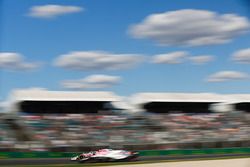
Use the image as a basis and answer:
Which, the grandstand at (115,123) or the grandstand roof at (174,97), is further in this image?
the grandstand roof at (174,97)

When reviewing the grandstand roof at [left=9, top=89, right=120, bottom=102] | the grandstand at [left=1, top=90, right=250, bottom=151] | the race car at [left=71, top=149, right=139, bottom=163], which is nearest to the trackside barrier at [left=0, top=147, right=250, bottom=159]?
the grandstand at [left=1, top=90, right=250, bottom=151]

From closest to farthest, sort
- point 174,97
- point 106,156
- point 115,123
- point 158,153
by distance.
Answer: point 106,156
point 158,153
point 115,123
point 174,97

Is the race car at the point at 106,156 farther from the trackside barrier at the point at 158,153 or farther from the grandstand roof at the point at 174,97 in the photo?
the grandstand roof at the point at 174,97

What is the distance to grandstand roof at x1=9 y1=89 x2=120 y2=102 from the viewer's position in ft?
129

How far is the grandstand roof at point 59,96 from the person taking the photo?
3926cm

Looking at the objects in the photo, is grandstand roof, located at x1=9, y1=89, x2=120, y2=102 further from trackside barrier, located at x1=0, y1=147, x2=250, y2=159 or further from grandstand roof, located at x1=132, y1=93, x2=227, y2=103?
trackside barrier, located at x1=0, y1=147, x2=250, y2=159

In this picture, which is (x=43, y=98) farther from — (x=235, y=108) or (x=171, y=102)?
(x=235, y=108)

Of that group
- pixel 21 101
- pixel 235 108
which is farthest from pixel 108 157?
pixel 235 108

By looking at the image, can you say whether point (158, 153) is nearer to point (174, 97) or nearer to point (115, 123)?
point (115, 123)

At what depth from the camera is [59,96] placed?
1583 inches

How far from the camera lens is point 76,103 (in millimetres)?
38500

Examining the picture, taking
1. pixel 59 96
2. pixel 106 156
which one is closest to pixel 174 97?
pixel 59 96

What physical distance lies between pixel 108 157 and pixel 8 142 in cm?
663

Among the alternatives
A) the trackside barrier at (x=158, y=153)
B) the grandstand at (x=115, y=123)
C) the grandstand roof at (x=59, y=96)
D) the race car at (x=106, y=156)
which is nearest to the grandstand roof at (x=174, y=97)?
the grandstand at (x=115, y=123)
